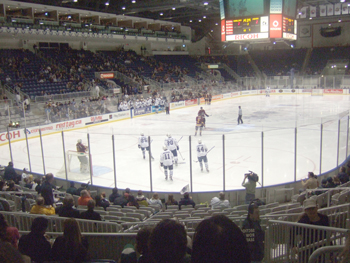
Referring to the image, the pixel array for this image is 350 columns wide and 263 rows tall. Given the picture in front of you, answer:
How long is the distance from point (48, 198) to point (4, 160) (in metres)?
9.08

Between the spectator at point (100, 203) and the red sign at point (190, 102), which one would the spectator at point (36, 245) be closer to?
the spectator at point (100, 203)

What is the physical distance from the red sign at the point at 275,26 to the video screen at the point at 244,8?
701mm

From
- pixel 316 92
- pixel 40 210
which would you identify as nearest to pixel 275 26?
pixel 40 210

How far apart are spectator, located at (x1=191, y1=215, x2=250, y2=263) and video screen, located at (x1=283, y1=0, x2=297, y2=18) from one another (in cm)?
1847

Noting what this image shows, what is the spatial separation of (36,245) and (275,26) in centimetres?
1740

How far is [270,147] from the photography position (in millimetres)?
13953

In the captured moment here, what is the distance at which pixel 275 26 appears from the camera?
18.2 meters

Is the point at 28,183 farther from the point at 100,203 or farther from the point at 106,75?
the point at 106,75

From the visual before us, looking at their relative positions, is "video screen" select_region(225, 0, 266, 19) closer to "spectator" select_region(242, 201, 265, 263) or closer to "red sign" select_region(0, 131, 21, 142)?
"red sign" select_region(0, 131, 21, 142)

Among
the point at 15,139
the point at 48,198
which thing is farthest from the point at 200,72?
Result: the point at 48,198

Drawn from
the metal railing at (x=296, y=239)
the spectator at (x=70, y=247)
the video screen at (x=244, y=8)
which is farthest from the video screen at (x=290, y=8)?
the spectator at (x=70, y=247)

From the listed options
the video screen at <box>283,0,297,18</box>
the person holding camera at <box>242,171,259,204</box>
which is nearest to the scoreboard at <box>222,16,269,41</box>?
the video screen at <box>283,0,297,18</box>

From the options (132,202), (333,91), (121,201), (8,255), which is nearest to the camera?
(8,255)

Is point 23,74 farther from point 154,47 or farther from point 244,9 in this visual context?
point 154,47
